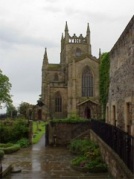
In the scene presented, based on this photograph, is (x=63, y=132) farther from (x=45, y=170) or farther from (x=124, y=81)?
(x=124, y=81)

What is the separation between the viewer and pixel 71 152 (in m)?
20.5

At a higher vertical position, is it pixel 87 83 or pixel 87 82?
pixel 87 82

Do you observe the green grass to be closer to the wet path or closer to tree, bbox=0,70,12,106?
the wet path

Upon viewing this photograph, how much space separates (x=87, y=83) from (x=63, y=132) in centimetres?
4015

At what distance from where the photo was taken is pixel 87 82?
215 ft

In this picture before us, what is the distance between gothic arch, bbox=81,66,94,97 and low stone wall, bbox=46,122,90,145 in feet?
127

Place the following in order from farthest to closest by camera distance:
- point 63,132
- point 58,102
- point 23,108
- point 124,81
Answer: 1. point 23,108
2. point 58,102
3. point 63,132
4. point 124,81

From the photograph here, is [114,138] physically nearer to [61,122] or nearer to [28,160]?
[28,160]

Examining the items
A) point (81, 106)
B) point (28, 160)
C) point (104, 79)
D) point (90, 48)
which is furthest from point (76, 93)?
point (28, 160)

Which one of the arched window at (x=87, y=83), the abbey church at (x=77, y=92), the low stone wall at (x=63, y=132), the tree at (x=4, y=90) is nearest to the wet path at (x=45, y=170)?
the low stone wall at (x=63, y=132)

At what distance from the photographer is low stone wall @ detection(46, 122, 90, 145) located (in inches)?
1009

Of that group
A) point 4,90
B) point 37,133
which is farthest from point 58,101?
point 37,133

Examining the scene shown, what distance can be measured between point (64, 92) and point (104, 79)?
45.5m

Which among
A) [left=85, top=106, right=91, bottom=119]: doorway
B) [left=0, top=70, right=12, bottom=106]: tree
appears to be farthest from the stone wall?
[left=85, top=106, right=91, bottom=119]: doorway
